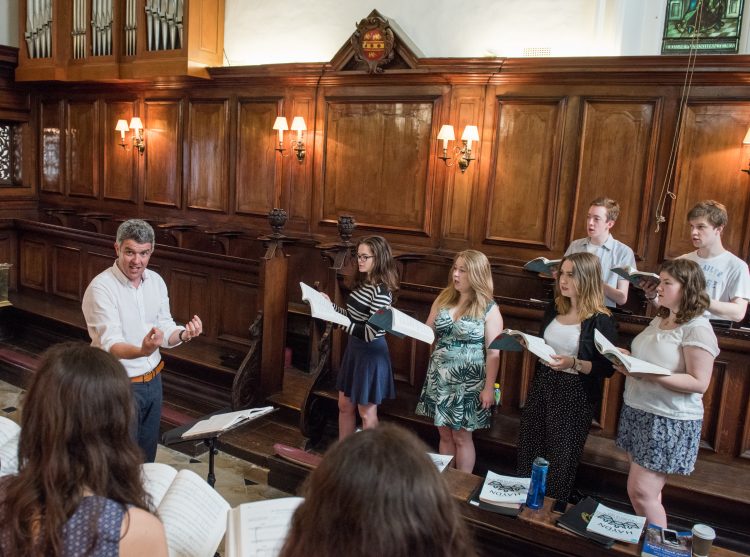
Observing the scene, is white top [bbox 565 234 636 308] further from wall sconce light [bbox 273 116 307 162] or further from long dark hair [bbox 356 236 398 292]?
wall sconce light [bbox 273 116 307 162]

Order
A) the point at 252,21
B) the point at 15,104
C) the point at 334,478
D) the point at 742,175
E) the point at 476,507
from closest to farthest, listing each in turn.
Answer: the point at 334,478 < the point at 476,507 < the point at 742,175 < the point at 252,21 < the point at 15,104

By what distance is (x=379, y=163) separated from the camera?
6594 millimetres

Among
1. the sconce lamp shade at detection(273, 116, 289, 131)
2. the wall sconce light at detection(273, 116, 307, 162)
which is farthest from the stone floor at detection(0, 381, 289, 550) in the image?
the sconce lamp shade at detection(273, 116, 289, 131)

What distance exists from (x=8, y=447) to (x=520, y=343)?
2182 mm

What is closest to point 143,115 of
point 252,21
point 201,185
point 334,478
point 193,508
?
point 201,185

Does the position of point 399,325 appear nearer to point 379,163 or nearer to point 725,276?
Result: point 725,276

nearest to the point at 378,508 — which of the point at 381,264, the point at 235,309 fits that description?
the point at 381,264

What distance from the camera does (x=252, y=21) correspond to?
7379mm

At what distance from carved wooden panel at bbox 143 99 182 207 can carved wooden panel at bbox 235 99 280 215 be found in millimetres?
982

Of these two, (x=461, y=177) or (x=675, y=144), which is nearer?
(x=675, y=144)

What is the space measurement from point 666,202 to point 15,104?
8.52 m

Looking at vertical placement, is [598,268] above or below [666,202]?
below

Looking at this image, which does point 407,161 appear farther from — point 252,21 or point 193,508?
point 193,508

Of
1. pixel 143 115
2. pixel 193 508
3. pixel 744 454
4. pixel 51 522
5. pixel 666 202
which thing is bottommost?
pixel 744 454
